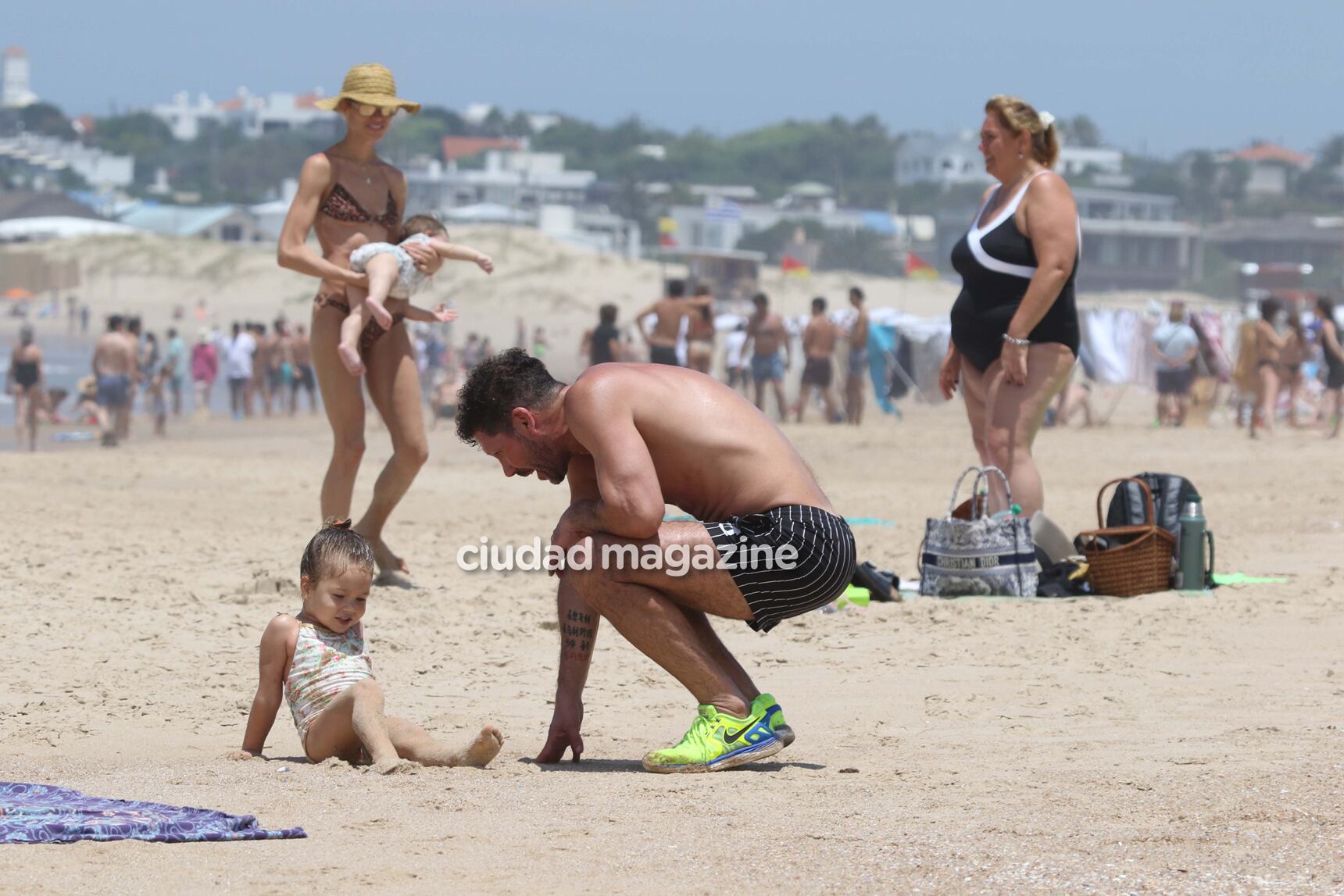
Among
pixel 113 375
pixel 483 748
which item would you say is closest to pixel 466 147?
pixel 113 375

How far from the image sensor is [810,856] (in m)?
3.23

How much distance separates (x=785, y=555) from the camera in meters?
4.14

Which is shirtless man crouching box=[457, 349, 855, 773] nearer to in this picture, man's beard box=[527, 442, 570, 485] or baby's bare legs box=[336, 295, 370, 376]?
man's beard box=[527, 442, 570, 485]

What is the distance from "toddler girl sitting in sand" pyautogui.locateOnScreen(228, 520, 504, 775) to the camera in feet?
13.9

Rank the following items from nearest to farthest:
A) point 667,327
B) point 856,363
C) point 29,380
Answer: point 667,327 → point 29,380 → point 856,363

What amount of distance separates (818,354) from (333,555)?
50.0ft

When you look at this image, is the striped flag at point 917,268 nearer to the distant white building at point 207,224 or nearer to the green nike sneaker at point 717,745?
the green nike sneaker at point 717,745

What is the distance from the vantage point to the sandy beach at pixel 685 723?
3.17 metres

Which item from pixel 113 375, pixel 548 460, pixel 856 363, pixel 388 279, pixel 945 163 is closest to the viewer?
pixel 548 460

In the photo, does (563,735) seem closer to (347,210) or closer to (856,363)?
(347,210)

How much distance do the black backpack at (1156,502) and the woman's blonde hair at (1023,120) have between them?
1.38 m

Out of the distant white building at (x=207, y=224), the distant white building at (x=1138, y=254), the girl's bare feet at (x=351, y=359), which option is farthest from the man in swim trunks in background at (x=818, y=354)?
the distant white building at (x=1138, y=254)

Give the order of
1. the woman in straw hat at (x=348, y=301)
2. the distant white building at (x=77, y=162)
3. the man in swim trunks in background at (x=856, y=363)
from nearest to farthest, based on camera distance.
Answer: the woman in straw hat at (x=348, y=301) < the man in swim trunks in background at (x=856, y=363) < the distant white building at (x=77, y=162)

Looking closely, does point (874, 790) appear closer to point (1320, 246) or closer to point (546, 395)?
point (546, 395)
